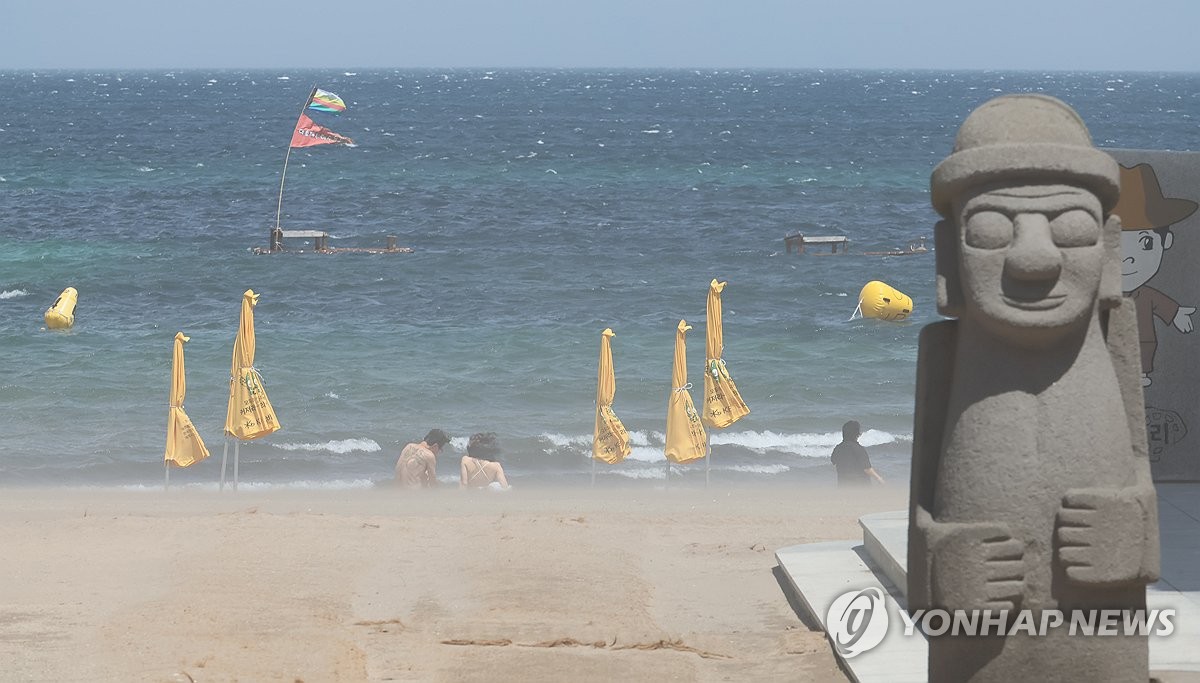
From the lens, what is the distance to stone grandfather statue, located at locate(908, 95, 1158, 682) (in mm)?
5125

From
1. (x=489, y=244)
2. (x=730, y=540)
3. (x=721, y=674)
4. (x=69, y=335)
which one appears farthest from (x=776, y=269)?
(x=721, y=674)

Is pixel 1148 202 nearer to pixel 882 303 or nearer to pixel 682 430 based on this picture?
pixel 682 430

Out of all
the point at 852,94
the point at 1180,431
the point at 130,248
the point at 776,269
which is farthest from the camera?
the point at 852,94

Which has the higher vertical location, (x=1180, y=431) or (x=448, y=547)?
(x=1180, y=431)

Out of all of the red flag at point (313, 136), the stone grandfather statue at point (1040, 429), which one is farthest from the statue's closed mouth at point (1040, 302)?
the red flag at point (313, 136)

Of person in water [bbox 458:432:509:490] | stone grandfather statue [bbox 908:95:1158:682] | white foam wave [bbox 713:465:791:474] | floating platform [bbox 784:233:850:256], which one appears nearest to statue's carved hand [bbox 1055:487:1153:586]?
stone grandfather statue [bbox 908:95:1158:682]

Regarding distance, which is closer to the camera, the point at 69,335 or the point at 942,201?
the point at 942,201

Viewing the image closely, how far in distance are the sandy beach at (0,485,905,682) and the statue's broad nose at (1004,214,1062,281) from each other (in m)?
3.41

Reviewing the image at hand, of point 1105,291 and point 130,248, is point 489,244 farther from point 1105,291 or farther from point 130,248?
point 1105,291

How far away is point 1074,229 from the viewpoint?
514 centimetres

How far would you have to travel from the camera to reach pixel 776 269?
1384 inches

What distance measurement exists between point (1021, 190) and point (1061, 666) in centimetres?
176

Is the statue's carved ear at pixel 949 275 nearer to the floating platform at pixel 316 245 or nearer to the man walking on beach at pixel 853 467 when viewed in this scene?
the man walking on beach at pixel 853 467

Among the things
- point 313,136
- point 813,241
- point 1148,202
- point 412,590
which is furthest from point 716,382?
point 813,241
